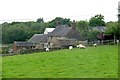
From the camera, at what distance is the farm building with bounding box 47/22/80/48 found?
81.5 ft

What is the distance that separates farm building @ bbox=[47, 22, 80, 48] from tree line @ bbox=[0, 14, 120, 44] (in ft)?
2.68

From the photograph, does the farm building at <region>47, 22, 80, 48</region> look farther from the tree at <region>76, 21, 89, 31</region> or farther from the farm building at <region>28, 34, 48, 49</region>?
the tree at <region>76, 21, 89, 31</region>

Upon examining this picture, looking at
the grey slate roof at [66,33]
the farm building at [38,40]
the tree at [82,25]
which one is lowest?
the farm building at [38,40]

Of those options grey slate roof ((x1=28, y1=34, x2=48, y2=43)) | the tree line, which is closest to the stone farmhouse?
grey slate roof ((x1=28, y1=34, x2=48, y2=43))

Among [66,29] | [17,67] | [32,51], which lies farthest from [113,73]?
[66,29]

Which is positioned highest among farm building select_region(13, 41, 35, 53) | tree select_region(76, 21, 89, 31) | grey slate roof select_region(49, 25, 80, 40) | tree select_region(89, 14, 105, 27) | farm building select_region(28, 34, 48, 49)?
tree select_region(89, 14, 105, 27)

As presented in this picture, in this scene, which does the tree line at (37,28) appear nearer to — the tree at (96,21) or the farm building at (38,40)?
the tree at (96,21)

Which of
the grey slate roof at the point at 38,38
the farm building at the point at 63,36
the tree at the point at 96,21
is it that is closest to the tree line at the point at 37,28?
the tree at the point at 96,21

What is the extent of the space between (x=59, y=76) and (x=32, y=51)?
11204 millimetres

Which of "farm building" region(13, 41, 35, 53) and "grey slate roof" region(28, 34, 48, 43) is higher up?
"grey slate roof" region(28, 34, 48, 43)

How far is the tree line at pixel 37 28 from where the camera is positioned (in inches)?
629

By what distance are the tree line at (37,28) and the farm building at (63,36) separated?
2.68ft

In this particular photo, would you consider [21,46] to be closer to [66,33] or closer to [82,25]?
[66,33]

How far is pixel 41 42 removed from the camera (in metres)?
24.9
